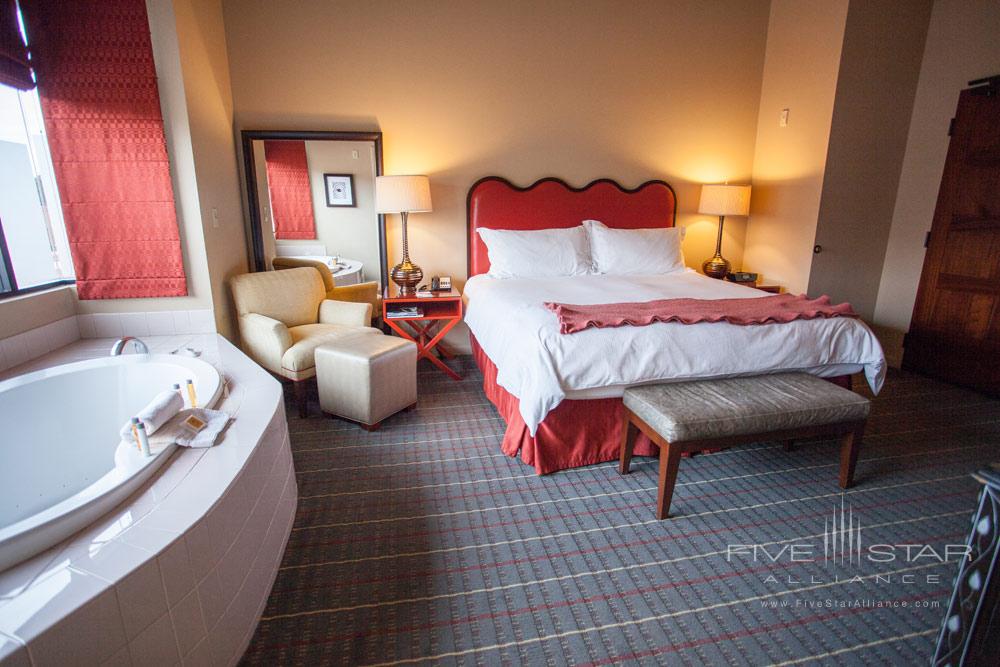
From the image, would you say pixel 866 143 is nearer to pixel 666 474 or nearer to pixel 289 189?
pixel 666 474

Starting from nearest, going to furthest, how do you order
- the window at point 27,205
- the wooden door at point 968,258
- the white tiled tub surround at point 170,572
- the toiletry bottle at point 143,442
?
the white tiled tub surround at point 170,572
the toiletry bottle at point 143,442
the window at point 27,205
the wooden door at point 968,258

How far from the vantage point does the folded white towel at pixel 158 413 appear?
4.76ft

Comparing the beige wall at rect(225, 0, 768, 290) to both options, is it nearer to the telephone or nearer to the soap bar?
the telephone

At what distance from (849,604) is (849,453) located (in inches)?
31.5

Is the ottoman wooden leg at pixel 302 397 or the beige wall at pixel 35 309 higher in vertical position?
the beige wall at pixel 35 309

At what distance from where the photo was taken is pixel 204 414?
1658 mm

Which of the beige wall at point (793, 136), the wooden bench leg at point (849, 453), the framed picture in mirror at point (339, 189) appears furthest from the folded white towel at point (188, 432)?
the beige wall at point (793, 136)

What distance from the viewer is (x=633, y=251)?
12.4 feet

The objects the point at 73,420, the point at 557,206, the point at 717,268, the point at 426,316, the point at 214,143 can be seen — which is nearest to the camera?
Result: the point at 73,420

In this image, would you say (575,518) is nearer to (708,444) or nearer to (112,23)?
(708,444)

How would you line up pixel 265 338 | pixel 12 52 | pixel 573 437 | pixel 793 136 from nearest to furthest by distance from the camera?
pixel 12 52 → pixel 573 437 → pixel 265 338 → pixel 793 136

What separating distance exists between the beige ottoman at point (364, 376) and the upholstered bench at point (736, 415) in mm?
1309

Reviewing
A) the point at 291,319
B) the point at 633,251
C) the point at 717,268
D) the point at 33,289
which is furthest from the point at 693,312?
the point at 33,289

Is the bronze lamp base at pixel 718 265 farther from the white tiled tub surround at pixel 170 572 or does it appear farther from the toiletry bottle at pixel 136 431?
the toiletry bottle at pixel 136 431
